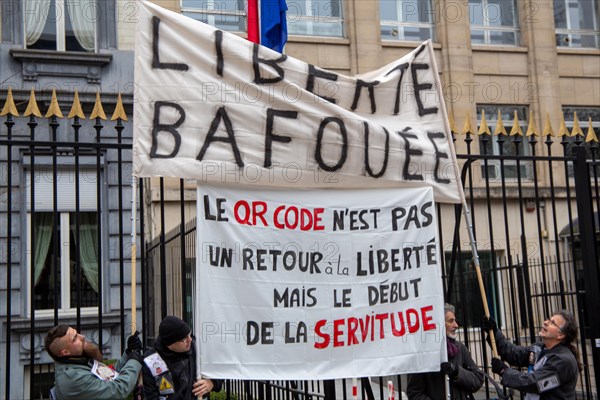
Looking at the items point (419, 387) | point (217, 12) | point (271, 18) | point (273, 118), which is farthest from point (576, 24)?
point (273, 118)

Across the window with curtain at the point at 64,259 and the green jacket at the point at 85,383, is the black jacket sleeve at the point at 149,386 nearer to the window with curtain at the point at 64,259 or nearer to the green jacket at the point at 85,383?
the green jacket at the point at 85,383

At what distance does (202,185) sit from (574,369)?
122 inches

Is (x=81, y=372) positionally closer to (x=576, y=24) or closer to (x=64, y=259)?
(x=64, y=259)

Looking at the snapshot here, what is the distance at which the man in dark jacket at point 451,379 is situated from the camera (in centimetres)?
612

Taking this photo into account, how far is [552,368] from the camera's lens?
19.2 ft

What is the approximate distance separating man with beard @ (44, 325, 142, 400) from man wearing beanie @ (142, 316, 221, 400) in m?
0.16

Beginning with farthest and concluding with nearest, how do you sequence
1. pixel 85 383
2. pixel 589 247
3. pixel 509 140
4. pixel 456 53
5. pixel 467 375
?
pixel 509 140
pixel 456 53
pixel 589 247
pixel 467 375
pixel 85 383

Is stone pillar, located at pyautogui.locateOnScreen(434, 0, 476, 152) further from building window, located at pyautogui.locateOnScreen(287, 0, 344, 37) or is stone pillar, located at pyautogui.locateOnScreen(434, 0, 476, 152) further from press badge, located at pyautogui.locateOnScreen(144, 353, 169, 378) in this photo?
press badge, located at pyautogui.locateOnScreen(144, 353, 169, 378)

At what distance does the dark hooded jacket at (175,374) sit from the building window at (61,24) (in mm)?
10795

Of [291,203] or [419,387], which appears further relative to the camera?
[419,387]

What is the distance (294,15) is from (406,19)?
2.84 meters

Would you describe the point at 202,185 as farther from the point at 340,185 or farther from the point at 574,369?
the point at 574,369

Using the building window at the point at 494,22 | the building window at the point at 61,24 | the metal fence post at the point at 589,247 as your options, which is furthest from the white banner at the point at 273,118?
the building window at the point at 494,22

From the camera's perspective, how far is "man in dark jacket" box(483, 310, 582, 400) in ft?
19.2
